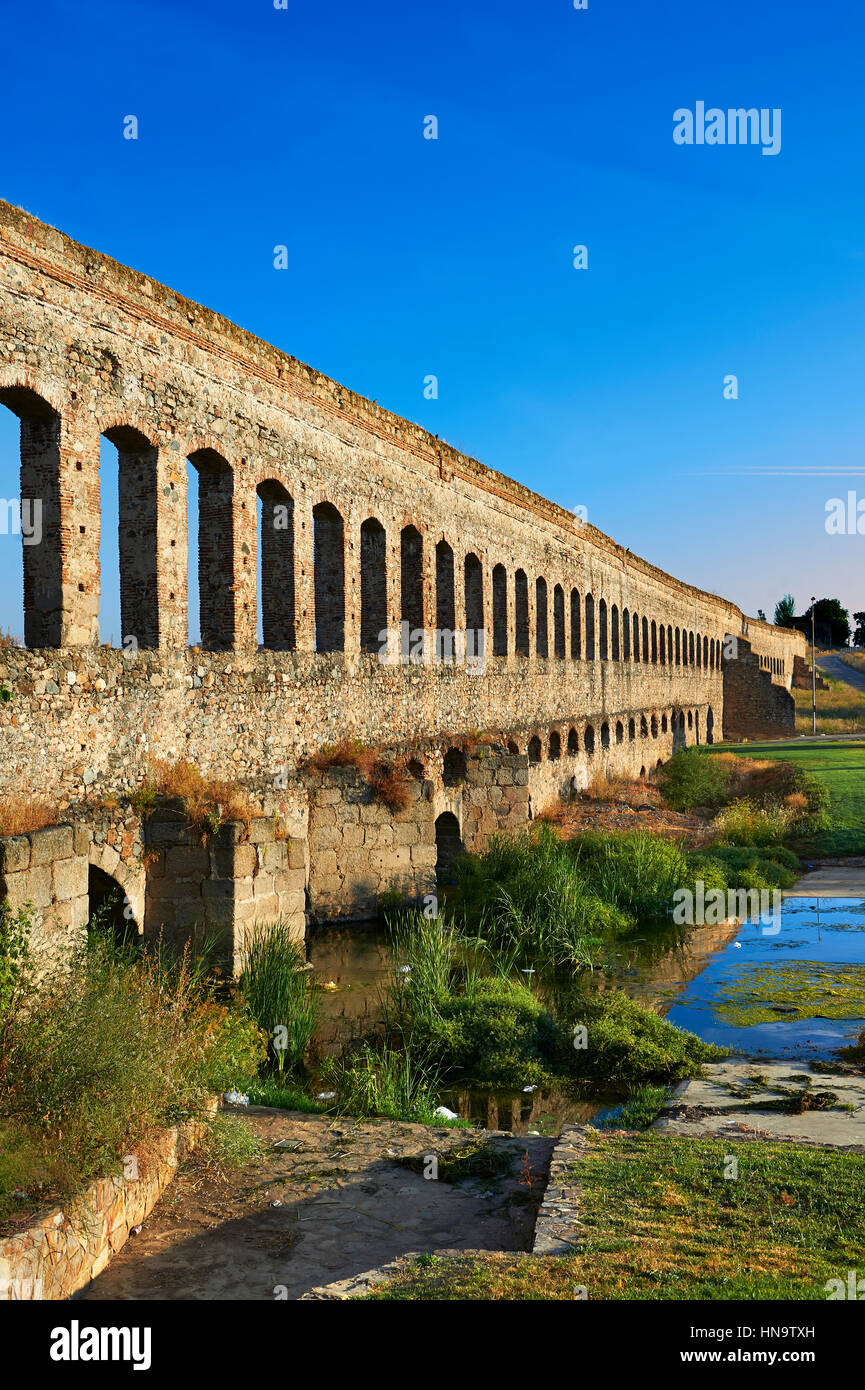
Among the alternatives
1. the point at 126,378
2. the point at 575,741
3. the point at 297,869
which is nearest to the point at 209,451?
the point at 126,378

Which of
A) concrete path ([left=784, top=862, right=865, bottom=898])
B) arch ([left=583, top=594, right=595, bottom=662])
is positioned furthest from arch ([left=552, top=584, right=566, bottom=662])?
concrete path ([left=784, top=862, right=865, bottom=898])

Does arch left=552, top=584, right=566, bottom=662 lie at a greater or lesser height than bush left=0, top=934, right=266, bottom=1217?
greater

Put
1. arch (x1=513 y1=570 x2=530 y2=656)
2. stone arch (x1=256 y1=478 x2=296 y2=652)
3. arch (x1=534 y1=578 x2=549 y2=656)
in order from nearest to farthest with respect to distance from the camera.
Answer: stone arch (x1=256 y1=478 x2=296 y2=652)
arch (x1=513 y1=570 x2=530 y2=656)
arch (x1=534 y1=578 x2=549 y2=656)

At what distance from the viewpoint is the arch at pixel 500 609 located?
73.1ft

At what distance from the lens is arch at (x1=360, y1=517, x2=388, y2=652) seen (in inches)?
650

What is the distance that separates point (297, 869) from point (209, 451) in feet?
16.3

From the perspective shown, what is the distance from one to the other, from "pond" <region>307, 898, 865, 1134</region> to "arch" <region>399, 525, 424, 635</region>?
6.29 meters

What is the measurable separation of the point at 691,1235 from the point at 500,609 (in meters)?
18.2

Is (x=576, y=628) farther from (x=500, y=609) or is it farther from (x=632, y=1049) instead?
(x=632, y=1049)

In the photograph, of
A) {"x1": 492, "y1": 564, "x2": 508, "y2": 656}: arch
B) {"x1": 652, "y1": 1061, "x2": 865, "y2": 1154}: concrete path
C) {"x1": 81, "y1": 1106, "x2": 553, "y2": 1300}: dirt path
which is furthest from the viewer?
{"x1": 492, "y1": 564, "x2": 508, "y2": 656}: arch

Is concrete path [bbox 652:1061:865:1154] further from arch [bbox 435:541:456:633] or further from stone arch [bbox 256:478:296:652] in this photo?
arch [bbox 435:541:456:633]

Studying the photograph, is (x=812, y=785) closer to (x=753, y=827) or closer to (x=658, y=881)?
(x=753, y=827)

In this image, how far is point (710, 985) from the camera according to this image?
38.8 ft

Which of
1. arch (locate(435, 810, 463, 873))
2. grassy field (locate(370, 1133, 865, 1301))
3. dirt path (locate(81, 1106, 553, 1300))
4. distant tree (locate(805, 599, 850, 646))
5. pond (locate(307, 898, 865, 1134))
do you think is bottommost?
pond (locate(307, 898, 865, 1134))
